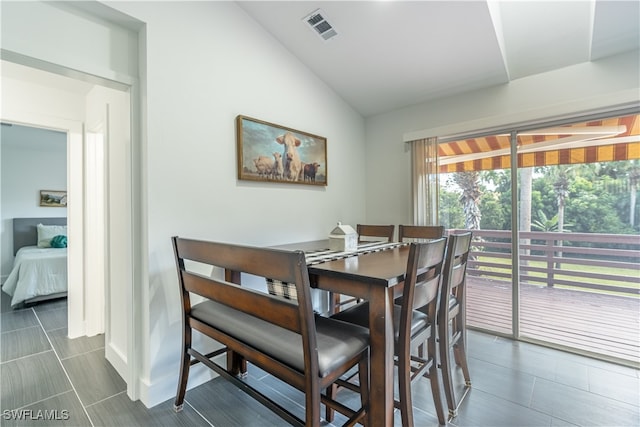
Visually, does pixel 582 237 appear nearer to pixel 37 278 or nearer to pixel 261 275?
pixel 261 275

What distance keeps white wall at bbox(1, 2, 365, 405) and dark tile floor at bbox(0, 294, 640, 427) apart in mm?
241

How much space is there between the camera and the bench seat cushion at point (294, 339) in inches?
42.3

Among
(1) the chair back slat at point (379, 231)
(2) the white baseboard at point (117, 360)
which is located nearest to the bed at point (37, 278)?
(2) the white baseboard at point (117, 360)

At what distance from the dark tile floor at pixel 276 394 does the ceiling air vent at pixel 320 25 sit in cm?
Answer: 268

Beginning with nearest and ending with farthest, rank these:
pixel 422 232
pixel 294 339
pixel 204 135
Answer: pixel 294 339, pixel 204 135, pixel 422 232

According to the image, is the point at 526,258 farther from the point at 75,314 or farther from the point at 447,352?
the point at 75,314

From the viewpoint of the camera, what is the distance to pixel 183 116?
187 centimetres

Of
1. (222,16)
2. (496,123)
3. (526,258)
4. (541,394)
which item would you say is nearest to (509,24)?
(496,123)

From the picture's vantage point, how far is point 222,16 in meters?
2.12

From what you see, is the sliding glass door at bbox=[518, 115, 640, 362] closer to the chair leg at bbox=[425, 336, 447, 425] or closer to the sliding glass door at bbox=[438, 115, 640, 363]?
the sliding glass door at bbox=[438, 115, 640, 363]

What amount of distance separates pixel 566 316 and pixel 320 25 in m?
3.19

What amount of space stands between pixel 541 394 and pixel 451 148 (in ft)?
7.07

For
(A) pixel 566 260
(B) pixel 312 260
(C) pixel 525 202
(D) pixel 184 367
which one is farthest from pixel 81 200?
(A) pixel 566 260

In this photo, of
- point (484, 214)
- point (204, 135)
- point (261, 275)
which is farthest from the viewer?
point (484, 214)
